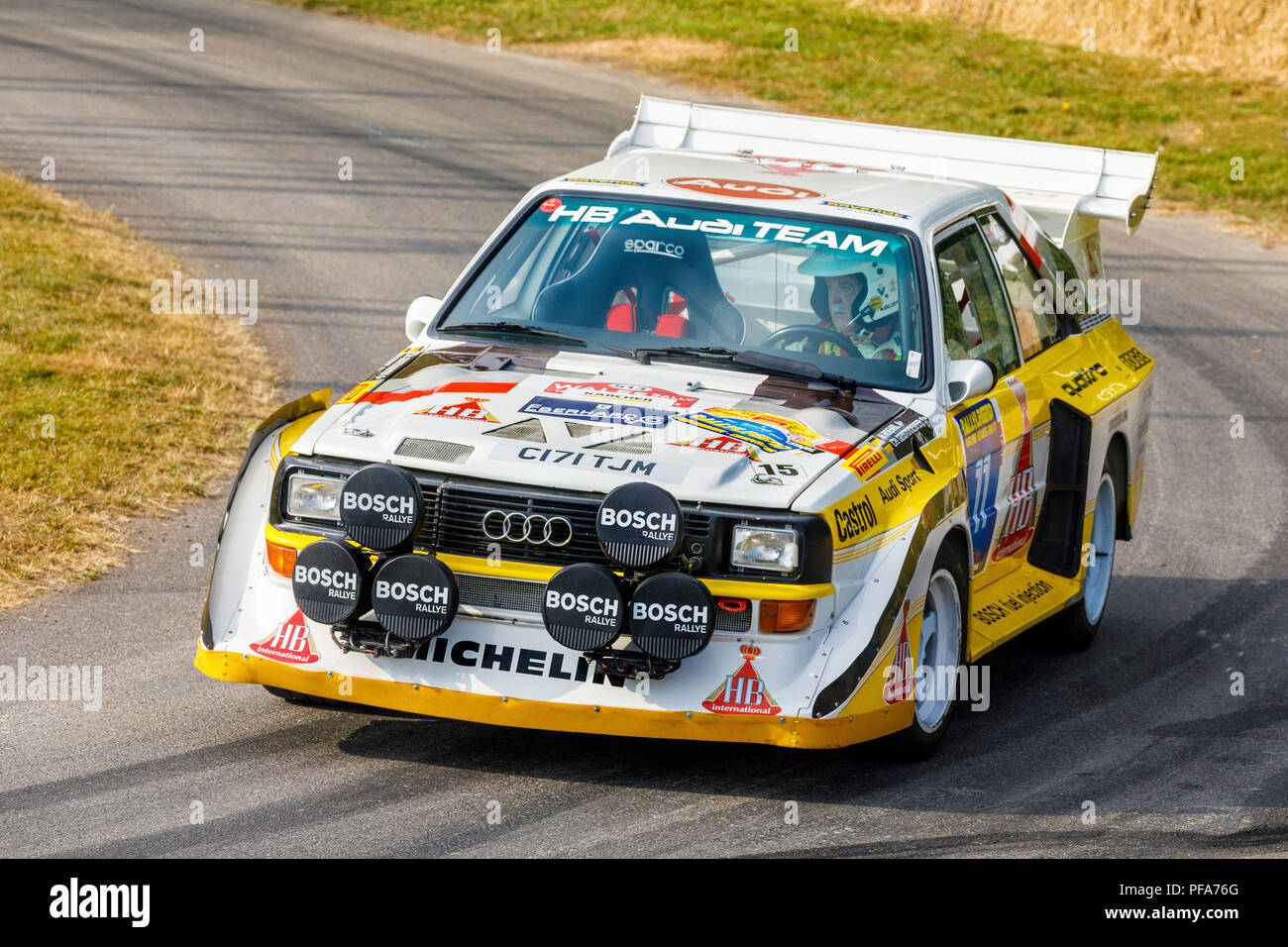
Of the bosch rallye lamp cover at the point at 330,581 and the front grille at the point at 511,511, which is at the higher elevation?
the front grille at the point at 511,511

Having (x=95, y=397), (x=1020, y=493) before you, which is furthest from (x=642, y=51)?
(x=1020, y=493)

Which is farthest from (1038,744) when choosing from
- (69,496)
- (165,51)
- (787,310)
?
(165,51)

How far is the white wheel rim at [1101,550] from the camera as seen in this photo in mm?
8133

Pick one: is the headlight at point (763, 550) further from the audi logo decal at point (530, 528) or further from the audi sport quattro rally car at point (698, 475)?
the audi logo decal at point (530, 528)

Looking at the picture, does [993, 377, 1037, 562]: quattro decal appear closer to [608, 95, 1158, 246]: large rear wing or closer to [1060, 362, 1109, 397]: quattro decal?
[1060, 362, 1109, 397]: quattro decal

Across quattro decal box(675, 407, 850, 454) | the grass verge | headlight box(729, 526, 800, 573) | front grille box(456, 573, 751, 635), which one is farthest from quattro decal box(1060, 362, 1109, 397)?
the grass verge

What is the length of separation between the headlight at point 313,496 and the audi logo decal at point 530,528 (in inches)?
20.6

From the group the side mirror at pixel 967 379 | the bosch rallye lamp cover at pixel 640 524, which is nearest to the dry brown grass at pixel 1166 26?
the side mirror at pixel 967 379

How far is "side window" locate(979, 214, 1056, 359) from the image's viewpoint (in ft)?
24.9

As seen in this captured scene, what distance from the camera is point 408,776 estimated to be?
19.2 ft

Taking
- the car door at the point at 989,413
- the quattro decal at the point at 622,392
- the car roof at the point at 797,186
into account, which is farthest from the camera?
the car roof at the point at 797,186

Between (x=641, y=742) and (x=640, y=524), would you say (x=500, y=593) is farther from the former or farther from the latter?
(x=641, y=742)

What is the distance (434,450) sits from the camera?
18.8 ft

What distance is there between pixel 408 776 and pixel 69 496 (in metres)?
3.62
